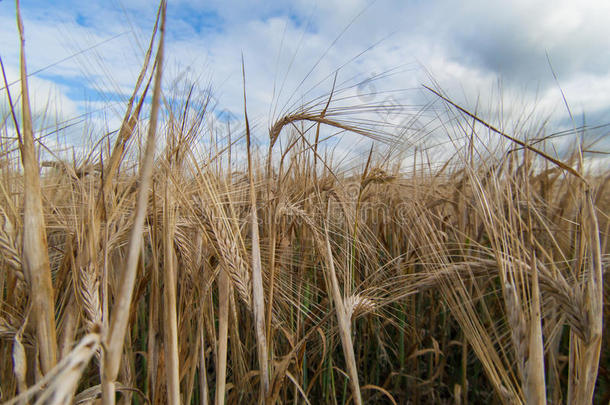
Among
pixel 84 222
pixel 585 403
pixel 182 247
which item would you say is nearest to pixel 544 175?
pixel 585 403

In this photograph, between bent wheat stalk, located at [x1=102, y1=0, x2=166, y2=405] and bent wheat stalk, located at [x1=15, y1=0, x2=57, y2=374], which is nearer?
bent wheat stalk, located at [x1=102, y1=0, x2=166, y2=405]

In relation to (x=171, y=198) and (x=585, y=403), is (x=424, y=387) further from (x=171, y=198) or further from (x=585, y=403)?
(x=171, y=198)

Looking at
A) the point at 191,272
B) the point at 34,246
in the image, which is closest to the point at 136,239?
the point at 34,246

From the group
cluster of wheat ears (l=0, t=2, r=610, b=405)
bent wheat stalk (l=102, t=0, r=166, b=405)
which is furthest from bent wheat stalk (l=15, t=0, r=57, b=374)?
bent wheat stalk (l=102, t=0, r=166, b=405)

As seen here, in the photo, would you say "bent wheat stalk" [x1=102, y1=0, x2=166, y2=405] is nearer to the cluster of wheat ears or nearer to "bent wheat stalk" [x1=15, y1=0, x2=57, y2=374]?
the cluster of wheat ears

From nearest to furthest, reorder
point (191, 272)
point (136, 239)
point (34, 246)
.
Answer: point (136, 239) < point (34, 246) < point (191, 272)

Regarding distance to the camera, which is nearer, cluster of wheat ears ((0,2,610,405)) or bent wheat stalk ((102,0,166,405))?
bent wheat stalk ((102,0,166,405))

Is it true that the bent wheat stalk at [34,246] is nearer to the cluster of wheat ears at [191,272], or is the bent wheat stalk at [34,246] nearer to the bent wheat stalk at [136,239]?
the cluster of wheat ears at [191,272]

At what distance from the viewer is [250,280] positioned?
931mm

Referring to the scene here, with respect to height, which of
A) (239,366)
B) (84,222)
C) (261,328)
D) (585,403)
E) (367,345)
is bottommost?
(367,345)

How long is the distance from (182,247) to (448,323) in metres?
1.43

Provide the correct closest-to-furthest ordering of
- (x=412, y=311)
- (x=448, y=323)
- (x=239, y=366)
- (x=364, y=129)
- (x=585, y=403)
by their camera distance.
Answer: (x=585, y=403) → (x=364, y=129) → (x=239, y=366) → (x=412, y=311) → (x=448, y=323)

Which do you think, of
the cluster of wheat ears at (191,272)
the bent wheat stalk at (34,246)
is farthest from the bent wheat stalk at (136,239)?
the bent wheat stalk at (34,246)

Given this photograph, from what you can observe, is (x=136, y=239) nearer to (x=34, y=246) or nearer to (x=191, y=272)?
(x=34, y=246)
